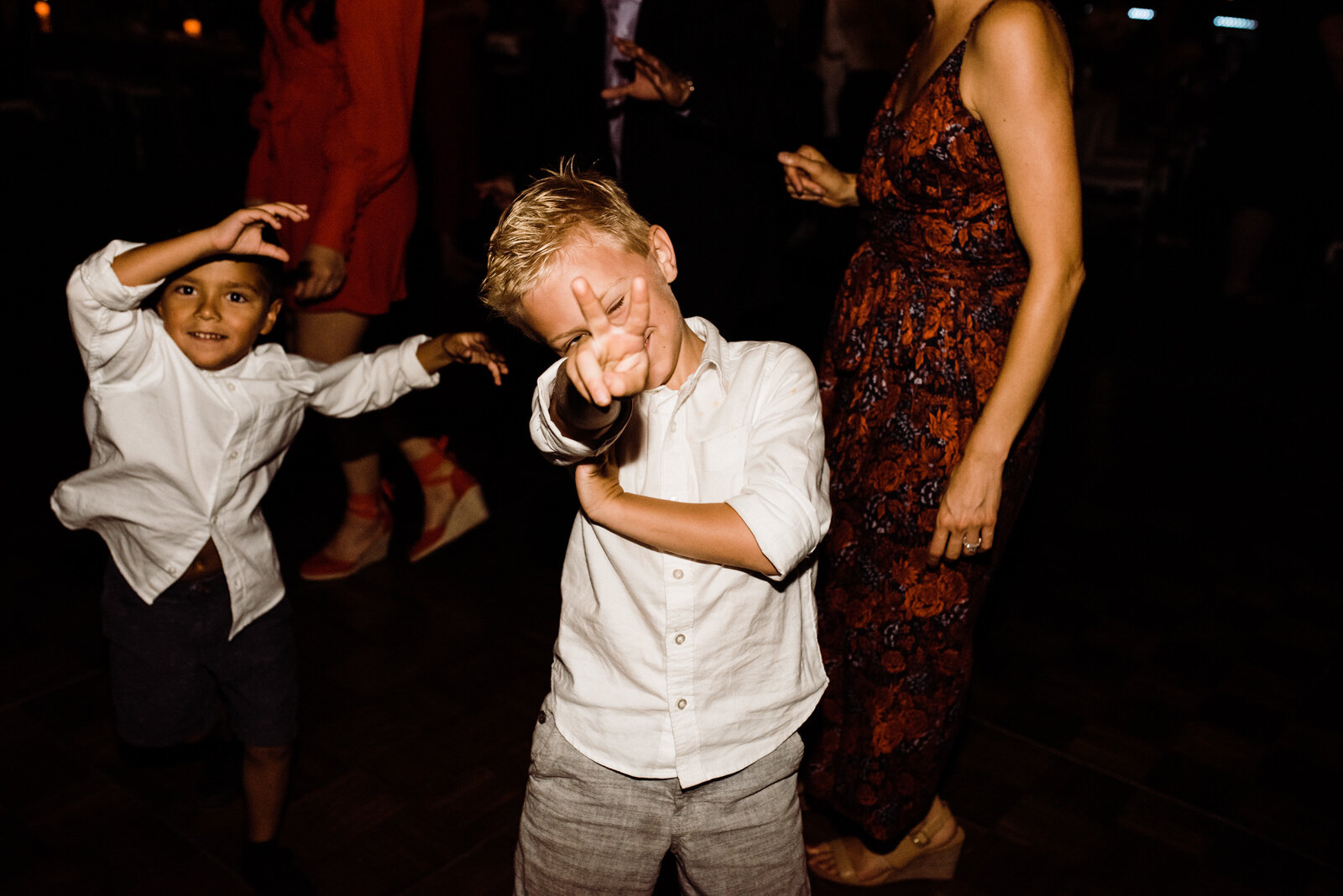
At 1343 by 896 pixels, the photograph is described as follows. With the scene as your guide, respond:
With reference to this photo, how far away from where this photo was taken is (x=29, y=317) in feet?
15.3

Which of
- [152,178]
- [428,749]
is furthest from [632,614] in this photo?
[152,178]

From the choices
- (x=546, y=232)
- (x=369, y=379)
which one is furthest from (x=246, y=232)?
(x=546, y=232)

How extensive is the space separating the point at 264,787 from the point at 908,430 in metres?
1.20

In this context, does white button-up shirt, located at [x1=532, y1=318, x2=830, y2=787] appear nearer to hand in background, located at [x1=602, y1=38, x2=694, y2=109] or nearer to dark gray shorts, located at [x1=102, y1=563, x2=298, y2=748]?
dark gray shorts, located at [x1=102, y1=563, x2=298, y2=748]

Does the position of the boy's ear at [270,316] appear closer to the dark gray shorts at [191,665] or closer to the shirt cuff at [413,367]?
the shirt cuff at [413,367]

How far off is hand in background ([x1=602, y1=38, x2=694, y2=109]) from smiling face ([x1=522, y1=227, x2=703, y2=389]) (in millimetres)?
945

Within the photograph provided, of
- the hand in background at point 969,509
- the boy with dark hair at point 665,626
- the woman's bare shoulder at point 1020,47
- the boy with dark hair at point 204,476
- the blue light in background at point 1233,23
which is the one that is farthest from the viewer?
the blue light in background at point 1233,23

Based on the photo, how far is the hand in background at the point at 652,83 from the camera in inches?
77.8

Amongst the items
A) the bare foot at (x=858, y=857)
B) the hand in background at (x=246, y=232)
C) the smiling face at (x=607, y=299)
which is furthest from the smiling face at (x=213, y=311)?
the bare foot at (x=858, y=857)

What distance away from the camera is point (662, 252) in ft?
3.86

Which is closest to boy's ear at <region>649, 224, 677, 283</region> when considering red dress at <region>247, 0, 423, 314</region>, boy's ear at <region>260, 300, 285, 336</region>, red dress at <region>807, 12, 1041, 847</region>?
red dress at <region>807, 12, 1041, 847</region>

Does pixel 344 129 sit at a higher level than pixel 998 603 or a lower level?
higher

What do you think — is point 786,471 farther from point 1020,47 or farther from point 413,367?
point 413,367

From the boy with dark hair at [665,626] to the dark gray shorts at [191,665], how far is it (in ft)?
2.14
